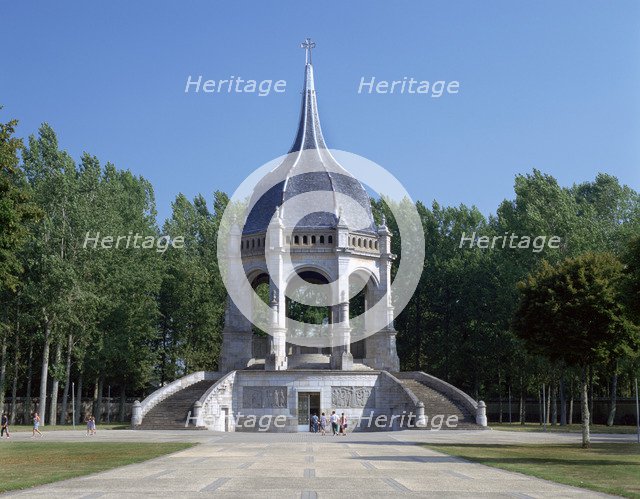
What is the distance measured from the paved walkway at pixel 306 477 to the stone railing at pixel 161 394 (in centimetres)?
1805

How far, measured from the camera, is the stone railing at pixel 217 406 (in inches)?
1960

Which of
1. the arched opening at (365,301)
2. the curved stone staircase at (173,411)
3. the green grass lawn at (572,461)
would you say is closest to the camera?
the green grass lawn at (572,461)

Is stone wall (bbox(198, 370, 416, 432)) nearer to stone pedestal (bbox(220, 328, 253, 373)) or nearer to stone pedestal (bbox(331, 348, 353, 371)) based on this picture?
stone pedestal (bbox(331, 348, 353, 371))

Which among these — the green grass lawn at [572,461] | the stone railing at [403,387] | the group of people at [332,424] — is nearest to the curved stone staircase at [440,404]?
the stone railing at [403,387]

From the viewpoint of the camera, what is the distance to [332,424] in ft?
157

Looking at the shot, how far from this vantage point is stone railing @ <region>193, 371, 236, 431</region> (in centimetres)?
4978

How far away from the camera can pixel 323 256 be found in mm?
60719

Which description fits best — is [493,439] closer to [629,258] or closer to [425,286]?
[629,258]

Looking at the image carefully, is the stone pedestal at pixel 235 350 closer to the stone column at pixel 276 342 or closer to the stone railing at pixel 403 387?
the stone column at pixel 276 342

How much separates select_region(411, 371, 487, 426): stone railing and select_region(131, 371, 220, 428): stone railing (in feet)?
46.6

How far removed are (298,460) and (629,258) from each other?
42.6 feet

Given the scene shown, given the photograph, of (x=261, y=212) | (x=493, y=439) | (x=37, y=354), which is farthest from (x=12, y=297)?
(x=493, y=439)

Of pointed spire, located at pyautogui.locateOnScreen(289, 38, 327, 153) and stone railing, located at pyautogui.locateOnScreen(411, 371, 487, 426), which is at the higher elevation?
pointed spire, located at pyautogui.locateOnScreen(289, 38, 327, 153)

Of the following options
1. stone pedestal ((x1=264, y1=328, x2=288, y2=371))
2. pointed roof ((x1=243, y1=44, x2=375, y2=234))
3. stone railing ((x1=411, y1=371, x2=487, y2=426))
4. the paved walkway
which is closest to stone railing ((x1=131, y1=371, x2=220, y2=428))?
stone pedestal ((x1=264, y1=328, x2=288, y2=371))
